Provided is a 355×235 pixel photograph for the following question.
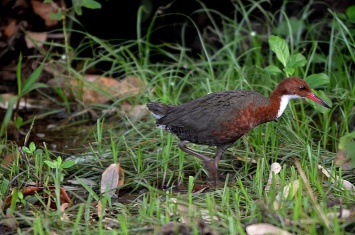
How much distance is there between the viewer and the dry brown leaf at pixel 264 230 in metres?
3.64

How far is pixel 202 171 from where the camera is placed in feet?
16.8

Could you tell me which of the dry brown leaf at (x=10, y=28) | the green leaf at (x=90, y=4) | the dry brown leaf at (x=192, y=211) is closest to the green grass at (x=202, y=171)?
the dry brown leaf at (x=192, y=211)

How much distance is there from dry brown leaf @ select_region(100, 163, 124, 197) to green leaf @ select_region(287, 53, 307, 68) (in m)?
1.38

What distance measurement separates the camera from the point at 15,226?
398 centimetres

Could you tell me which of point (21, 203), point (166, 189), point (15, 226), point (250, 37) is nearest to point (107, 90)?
point (250, 37)

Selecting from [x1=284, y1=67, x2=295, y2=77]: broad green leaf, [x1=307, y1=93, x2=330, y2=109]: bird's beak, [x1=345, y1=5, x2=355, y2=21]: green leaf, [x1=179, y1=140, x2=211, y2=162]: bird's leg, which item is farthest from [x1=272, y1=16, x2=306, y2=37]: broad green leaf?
[x1=179, y1=140, x2=211, y2=162]: bird's leg

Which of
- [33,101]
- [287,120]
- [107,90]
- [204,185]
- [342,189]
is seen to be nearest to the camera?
[342,189]

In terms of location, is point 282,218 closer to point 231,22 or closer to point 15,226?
point 15,226

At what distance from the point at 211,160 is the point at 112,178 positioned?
64 cm

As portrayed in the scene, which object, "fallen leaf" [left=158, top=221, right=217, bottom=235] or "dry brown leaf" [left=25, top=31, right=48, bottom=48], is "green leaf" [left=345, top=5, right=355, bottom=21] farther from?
"fallen leaf" [left=158, top=221, right=217, bottom=235]

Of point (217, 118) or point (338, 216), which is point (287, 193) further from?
point (217, 118)

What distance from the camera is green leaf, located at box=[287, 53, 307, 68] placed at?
5234 millimetres

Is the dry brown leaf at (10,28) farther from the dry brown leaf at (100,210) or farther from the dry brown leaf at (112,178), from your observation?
the dry brown leaf at (100,210)

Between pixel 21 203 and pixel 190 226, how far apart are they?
1.15m
